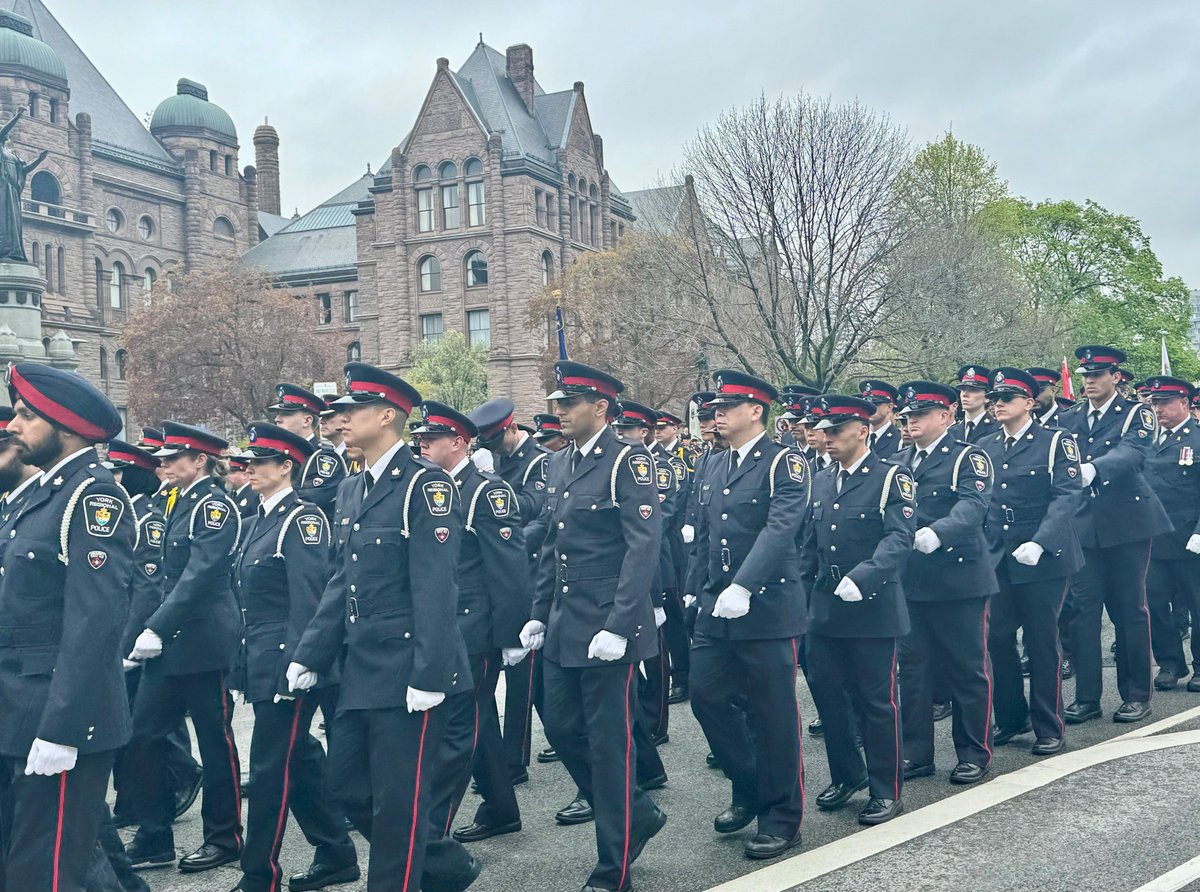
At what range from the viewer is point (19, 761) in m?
4.23

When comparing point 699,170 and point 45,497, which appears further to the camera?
point 699,170

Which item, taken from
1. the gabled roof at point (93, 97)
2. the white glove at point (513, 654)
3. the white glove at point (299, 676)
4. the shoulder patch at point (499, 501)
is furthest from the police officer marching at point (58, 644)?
the gabled roof at point (93, 97)

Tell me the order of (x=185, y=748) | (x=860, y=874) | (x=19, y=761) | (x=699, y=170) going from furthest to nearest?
(x=699, y=170) < (x=185, y=748) < (x=860, y=874) < (x=19, y=761)

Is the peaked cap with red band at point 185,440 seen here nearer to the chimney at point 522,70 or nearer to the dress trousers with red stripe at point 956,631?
the dress trousers with red stripe at point 956,631

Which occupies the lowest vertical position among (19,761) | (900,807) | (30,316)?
(900,807)

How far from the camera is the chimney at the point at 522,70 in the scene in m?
66.2

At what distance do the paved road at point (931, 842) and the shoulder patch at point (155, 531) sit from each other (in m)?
1.64

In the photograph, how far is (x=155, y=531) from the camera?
22.2 ft

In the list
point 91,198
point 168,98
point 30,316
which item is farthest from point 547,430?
point 168,98

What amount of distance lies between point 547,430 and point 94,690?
5854 millimetres

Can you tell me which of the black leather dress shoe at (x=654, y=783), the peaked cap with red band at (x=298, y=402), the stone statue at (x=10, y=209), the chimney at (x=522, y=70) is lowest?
the black leather dress shoe at (x=654, y=783)

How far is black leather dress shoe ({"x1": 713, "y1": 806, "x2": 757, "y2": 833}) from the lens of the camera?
618cm

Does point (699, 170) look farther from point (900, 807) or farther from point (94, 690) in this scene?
point (94, 690)

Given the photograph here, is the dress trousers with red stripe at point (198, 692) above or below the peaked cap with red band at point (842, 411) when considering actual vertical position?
below
